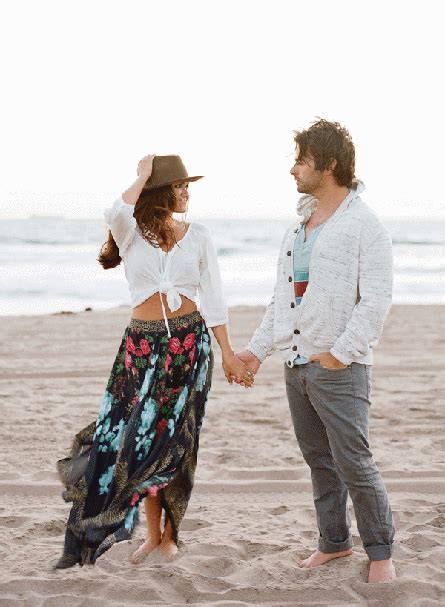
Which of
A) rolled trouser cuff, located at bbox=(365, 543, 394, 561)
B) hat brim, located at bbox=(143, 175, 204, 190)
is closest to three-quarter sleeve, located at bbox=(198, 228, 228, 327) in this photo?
hat brim, located at bbox=(143, 175, 204, 190)

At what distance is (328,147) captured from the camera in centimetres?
322

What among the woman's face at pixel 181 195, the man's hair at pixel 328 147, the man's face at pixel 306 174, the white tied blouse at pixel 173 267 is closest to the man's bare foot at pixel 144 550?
the white tied blouse at pixel 173 267

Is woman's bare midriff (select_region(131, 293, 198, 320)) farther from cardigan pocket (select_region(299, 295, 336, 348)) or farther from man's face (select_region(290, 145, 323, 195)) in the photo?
man's face (select_region(290, 145, 323, 195))

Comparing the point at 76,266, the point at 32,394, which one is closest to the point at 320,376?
the point at 32,394

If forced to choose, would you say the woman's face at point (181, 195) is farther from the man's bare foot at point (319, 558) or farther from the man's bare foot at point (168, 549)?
the man's bare foot at point (319, 558)

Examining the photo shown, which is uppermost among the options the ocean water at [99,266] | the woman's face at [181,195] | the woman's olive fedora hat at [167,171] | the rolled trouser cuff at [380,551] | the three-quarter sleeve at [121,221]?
the woman's olive fedora hat at [167,171]

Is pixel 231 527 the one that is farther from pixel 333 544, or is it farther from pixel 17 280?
pixel 17 280

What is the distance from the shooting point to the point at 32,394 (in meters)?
7.59

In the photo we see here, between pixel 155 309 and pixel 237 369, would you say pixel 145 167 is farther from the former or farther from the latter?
pixel 237 369

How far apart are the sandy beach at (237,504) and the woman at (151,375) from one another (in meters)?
0.21

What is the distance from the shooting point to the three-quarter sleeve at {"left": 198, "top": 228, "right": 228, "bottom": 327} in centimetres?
382

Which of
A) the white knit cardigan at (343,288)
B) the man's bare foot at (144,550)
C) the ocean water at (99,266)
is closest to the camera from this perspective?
the white knit cardigan at (343,288)

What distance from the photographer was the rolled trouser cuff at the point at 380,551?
136 inches

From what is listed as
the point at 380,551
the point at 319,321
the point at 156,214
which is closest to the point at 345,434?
the point at 319,321
